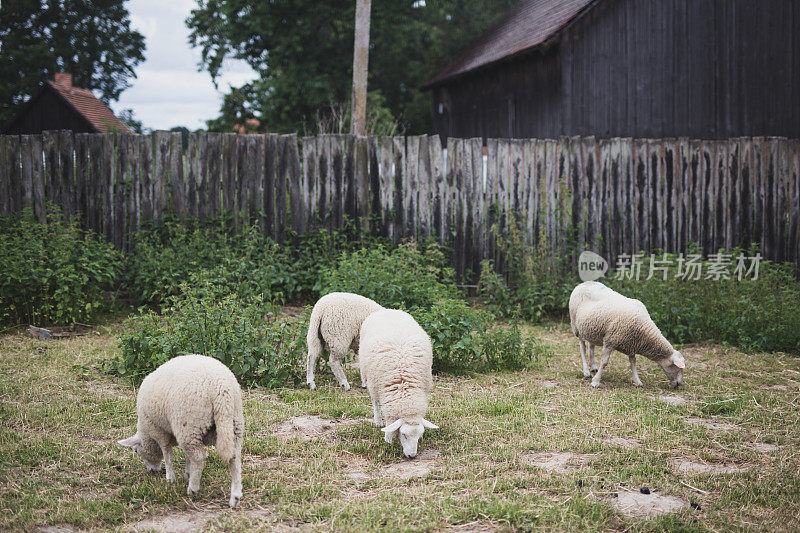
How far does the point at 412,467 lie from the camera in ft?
14.0

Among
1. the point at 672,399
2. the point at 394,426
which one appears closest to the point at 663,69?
the point at 672,399

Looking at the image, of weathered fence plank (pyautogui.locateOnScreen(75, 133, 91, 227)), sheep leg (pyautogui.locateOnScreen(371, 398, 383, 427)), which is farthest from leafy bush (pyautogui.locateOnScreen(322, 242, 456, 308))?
weathered fence plank (pyautogui.locateOnScreen(75, 133, 91, 227))

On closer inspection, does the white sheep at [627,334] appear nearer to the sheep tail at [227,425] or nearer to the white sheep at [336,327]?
the white sheep at [336,327]

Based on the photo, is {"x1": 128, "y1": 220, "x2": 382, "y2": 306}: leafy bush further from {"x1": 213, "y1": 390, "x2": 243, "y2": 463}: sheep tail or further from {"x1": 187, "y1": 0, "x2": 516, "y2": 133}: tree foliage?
{"x1": 187, "y1": 0, "x2": 516, "y2": 133}: tree foliage

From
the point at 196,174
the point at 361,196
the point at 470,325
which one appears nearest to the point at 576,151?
the point at 361,196

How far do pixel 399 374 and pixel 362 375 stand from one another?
25.8 inches

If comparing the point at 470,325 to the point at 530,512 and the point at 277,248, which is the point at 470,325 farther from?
the point at 277,248

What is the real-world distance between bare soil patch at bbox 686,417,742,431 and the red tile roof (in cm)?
2435

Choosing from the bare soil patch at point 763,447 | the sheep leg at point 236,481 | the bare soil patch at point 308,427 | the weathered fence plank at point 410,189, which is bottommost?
the bare soil patch at point 763,447

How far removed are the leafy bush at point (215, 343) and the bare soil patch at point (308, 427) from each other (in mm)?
957

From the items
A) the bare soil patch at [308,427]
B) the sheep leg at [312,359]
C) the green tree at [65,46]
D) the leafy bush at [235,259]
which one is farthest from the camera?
the green tree at [65,46]

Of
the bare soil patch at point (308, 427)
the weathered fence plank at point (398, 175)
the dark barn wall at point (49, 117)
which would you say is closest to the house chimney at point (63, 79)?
the dark barn wall at point (49, 117)

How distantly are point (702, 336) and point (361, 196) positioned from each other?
5261 mm

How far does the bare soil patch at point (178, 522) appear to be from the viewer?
3.40 meters
